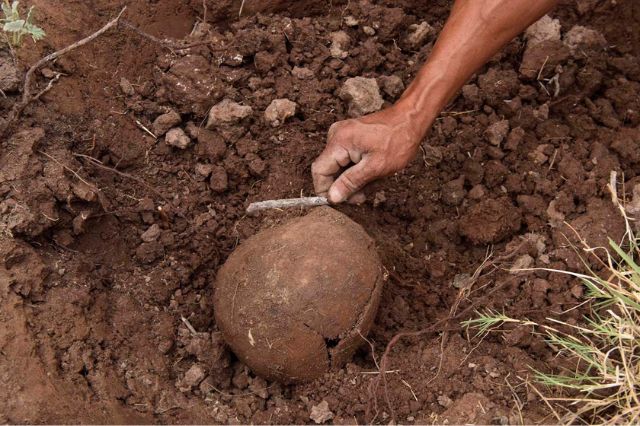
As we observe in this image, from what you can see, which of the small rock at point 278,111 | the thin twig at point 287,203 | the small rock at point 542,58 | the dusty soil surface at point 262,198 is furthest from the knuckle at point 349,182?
the small rock at point 542,58

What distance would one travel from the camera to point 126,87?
3057 millimetres

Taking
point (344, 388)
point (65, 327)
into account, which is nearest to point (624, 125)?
point (344, 388)

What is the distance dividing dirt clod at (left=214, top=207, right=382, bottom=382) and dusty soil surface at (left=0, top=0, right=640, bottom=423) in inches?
7.2

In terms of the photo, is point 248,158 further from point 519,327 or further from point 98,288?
point 519,327

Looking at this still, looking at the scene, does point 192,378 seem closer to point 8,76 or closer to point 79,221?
point 79,221

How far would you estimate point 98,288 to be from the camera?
2.67 meters

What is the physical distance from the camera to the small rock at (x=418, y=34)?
3.37 meters

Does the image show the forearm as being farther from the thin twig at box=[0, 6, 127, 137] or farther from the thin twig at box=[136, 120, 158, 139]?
the thin twig at box=[0, 6, 127, 137]

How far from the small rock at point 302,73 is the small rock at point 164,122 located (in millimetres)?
564

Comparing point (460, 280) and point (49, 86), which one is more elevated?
point (49, 86)

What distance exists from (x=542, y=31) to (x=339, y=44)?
101cm

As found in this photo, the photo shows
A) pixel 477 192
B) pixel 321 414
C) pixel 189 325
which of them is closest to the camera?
pixel 321 414

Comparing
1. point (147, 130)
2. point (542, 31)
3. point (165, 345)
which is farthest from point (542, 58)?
point (165, 345)

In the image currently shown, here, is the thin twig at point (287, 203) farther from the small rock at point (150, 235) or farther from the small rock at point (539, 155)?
the small rock at point (539, 155)
